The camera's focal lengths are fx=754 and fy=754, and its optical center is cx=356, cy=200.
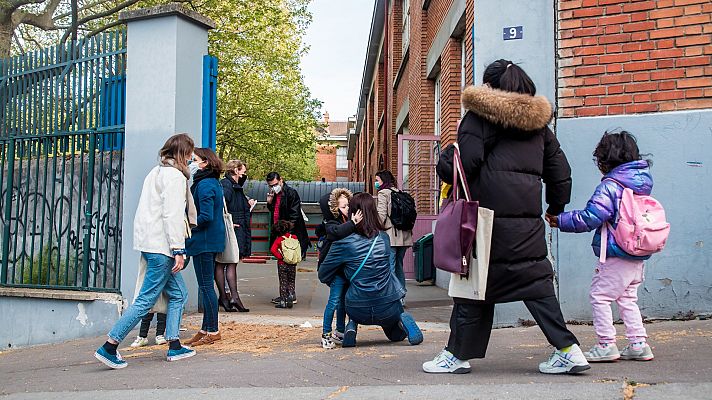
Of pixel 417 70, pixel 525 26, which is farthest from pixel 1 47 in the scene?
pixel 525 26

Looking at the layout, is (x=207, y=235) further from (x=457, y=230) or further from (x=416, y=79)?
(x=416, y=79)

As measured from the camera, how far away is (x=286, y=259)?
9.47 metres

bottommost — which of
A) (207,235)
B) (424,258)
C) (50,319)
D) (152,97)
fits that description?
(50,319)

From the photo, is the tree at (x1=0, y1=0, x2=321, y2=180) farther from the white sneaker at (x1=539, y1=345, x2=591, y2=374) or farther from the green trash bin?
the white sneaker at (x1=539, y1=345, x2=591, y2=374)

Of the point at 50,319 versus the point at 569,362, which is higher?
the point at 569,362

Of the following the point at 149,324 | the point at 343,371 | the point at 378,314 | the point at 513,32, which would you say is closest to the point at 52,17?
the point at 149,324

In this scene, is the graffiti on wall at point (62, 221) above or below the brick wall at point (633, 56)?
below

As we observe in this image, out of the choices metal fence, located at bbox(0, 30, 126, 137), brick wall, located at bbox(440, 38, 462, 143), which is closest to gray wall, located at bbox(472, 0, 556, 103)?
metal fence, located at bbox(0, 30, 126, 137)

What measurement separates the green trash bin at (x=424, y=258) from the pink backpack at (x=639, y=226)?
26.4 feet

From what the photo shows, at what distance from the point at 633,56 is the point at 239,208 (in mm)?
4856

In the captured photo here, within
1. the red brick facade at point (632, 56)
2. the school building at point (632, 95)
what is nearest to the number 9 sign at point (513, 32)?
the school building at point (632, 95)

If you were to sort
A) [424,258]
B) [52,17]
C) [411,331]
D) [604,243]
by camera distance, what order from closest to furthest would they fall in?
[604,243]
[411,331]
[424,258]
[52,17]

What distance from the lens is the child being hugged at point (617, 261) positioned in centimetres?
501

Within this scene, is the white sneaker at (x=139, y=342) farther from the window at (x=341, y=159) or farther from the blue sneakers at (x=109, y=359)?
the window at (x=341, y=159)
